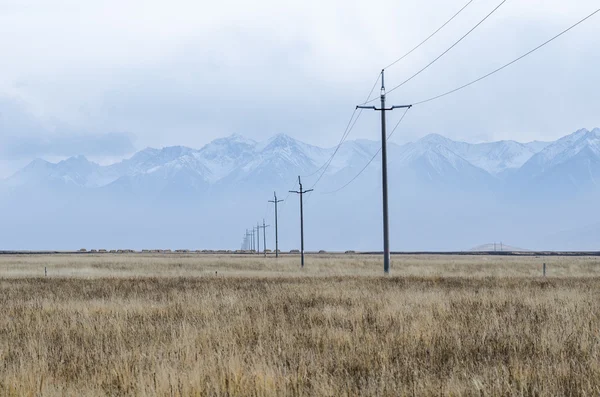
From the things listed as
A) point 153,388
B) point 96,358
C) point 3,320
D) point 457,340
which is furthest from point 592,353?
point 3,320

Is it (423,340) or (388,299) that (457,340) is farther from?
(388,299)

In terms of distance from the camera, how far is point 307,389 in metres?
7.31

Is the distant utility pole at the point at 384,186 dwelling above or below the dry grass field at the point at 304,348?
above

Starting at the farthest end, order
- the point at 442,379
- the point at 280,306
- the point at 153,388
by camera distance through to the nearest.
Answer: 1. the point at 280,306
2. the point at 442,379
3. the point at 153,388

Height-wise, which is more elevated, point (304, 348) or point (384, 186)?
point (384, 186)

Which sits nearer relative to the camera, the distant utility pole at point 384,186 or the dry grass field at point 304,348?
the dry grass field at point 304,348

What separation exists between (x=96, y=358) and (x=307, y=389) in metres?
3.68

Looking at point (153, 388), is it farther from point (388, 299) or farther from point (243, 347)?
point (388, 299)

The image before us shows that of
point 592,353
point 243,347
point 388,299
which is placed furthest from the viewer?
point 388,299

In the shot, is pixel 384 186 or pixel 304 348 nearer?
pixel 304 348

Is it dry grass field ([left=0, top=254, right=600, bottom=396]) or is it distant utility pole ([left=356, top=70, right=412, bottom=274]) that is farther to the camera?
distant utility pole ([left=356, top=70, right=412, bottom=274])

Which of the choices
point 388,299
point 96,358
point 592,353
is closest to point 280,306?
point 388,299

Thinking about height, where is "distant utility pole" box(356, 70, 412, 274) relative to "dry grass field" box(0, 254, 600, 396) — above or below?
above

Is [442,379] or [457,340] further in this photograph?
[457,340]
